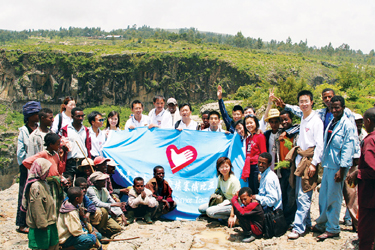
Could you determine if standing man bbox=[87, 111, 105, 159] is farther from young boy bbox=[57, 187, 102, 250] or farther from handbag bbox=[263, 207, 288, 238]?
handbag bbox=[263, 207, 288, 238]

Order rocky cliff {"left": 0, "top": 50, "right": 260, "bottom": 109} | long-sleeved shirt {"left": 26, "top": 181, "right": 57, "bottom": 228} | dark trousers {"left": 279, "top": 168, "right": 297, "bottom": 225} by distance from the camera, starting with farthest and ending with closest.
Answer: rocky cliff {"left": 0, "top": 50, "right": 260, "bottom": 109} < dark trousers {"left": 279, "top": 168, "right": 297, "bottom": 225} < long-sleeved shirt {"left": 26, "top": 181, "right": 57, "bottom": 228}

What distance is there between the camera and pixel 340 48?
10950 cm

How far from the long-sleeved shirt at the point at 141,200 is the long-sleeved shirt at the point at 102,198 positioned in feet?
0.79

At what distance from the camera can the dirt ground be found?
163 inches

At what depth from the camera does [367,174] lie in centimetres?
351

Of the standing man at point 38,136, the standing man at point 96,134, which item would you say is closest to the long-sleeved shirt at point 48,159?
the standing man at point 38,136

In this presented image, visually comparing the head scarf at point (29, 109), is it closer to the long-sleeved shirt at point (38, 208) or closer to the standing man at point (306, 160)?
the long-sleeved shirt at point (38, 208)

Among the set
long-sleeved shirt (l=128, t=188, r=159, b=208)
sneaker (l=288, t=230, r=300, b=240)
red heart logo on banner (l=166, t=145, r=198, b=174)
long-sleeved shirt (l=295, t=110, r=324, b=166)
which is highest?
long-sleeved shirt (l=295, t=110, r=324, b=166)

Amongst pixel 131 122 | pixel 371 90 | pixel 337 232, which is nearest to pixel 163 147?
pixel 131 122

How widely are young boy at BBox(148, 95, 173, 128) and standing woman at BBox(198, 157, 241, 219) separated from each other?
190 cm

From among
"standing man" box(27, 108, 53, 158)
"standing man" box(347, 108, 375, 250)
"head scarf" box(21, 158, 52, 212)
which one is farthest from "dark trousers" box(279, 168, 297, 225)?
"standing man" box(27, 108, 53, 158)

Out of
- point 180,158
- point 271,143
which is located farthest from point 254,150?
point 180,158

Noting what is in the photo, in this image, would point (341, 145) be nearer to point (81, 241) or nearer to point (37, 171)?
point (81, 241)

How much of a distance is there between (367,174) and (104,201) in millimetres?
3727
